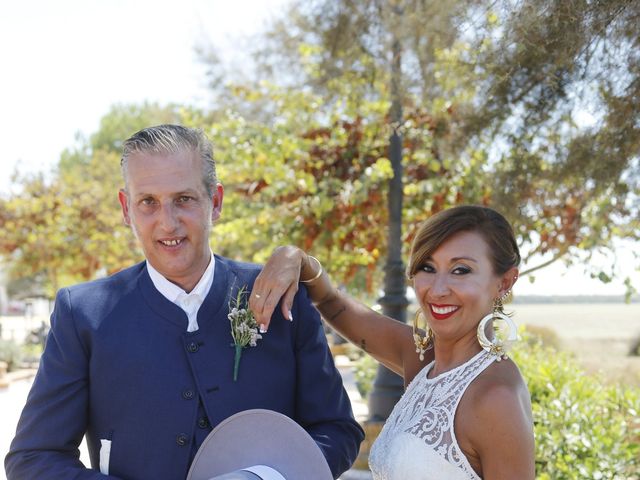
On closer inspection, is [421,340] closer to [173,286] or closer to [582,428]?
[173,286]

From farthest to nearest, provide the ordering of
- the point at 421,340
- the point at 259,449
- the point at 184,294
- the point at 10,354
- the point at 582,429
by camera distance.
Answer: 1. the point at 10,354
2. the point at 582,429
3. the point at 421,340
4. the point at 184,294
5. the point at 259,449

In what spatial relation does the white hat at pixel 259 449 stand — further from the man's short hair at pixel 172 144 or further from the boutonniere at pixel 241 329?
the man's short hair at pixel 172 144

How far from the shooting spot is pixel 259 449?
6.64ft

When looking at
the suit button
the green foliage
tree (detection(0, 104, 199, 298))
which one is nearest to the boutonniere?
the suit button

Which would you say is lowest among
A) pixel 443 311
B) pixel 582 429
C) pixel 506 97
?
pixel 582 429

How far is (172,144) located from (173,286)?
40 cm

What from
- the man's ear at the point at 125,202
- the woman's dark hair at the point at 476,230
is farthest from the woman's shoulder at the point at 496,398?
the man's ear at the point at 125,202

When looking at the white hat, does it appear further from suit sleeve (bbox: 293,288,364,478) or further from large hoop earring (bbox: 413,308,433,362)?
large hoop earring (bbox: 413,308,433,362)

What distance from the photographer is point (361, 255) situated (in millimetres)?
8141

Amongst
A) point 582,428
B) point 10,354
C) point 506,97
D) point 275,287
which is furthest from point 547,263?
point 10,354

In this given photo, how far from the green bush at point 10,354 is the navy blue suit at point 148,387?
13642 millimetres

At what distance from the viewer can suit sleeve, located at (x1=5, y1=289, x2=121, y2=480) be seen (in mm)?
2023

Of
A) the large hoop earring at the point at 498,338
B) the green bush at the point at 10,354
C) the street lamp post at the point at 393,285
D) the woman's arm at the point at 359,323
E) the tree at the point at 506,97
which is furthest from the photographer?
the green bush at the point at 10,354

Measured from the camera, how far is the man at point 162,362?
6.84 feet
